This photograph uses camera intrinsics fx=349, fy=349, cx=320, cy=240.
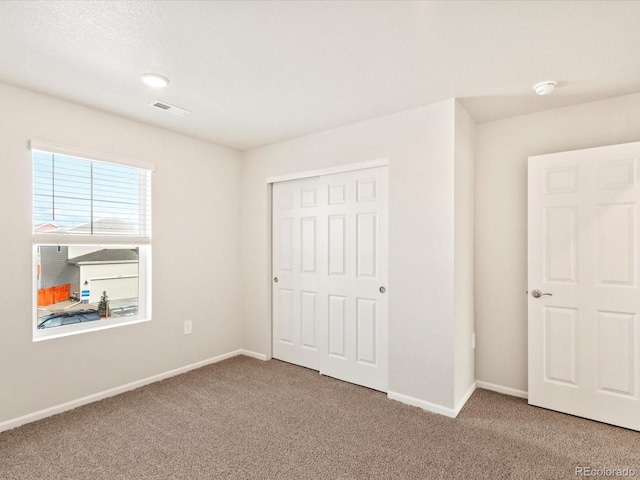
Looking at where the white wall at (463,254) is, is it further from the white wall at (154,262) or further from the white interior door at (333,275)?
the white wall at (154,262)

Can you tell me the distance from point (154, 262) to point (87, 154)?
3.59 ft

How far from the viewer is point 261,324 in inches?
159

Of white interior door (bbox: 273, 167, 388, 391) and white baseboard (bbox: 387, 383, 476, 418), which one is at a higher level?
white interior door (bbox: 273, 167, 388, 391)

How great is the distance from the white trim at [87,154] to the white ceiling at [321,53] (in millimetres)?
384

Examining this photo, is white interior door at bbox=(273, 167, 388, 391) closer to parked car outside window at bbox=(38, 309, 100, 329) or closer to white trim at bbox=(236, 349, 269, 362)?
white trim at bbox=(236, 349, 269, 362)

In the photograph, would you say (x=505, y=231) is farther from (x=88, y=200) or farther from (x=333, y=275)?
(x=88, y=200)

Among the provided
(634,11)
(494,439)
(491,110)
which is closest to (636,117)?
(491,110)

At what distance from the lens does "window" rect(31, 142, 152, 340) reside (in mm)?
2715

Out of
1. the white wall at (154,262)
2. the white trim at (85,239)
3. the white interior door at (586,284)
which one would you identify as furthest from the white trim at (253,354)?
the white interior door at (586,284)

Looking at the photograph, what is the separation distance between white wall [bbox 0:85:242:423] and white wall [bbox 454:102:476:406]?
253cm

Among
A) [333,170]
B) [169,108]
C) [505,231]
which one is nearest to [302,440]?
[333,170]

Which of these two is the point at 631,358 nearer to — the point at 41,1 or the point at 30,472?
the point at 30,472

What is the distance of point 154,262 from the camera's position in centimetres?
338

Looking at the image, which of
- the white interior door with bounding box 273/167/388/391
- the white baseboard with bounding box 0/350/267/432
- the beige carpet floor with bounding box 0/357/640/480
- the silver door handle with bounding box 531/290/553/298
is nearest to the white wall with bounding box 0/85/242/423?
the white baseboard with bounding box 0/350/267/432
